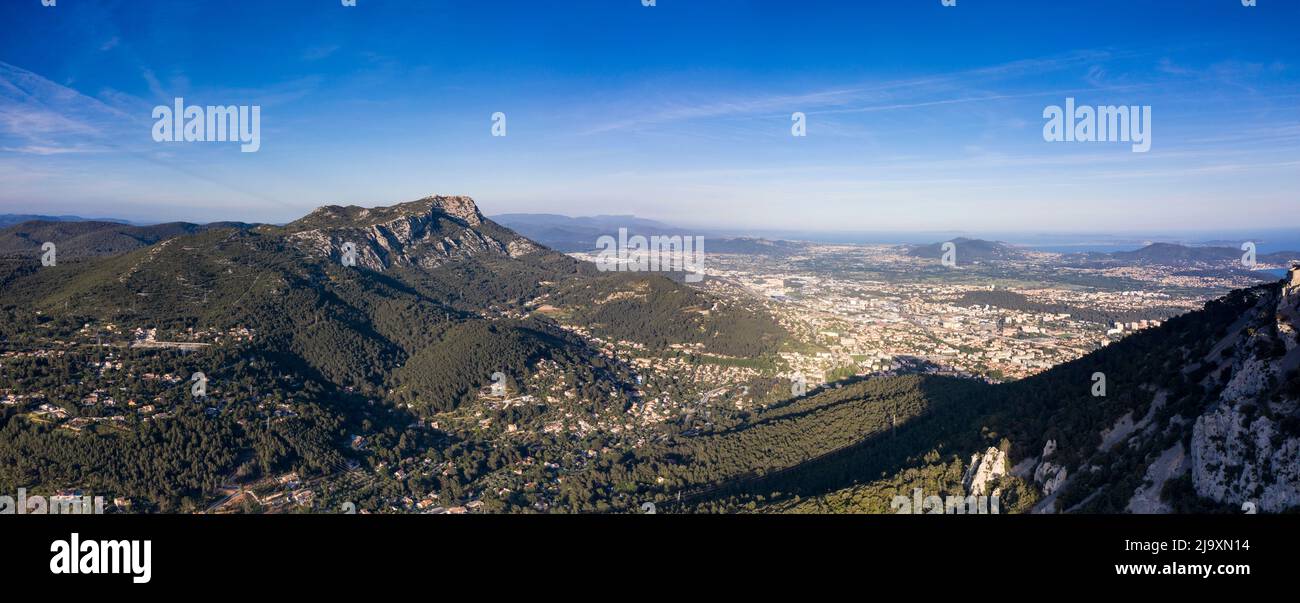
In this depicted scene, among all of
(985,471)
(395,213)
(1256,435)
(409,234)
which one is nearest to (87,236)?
(395,213)

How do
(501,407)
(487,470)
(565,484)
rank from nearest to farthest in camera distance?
(565,484) → (487,470) → (501,407)

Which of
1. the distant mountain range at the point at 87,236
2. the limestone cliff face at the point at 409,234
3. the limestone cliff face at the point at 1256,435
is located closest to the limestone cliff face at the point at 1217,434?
the limestone cliff face at the point at 1256,435

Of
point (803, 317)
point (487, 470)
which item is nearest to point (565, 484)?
point (487, 470)

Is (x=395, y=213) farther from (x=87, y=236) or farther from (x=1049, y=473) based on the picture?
(x=1049, y=473)

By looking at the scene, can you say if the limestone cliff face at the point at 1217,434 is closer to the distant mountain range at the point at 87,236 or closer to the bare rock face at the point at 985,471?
the bare rock face at the point at 985,471
